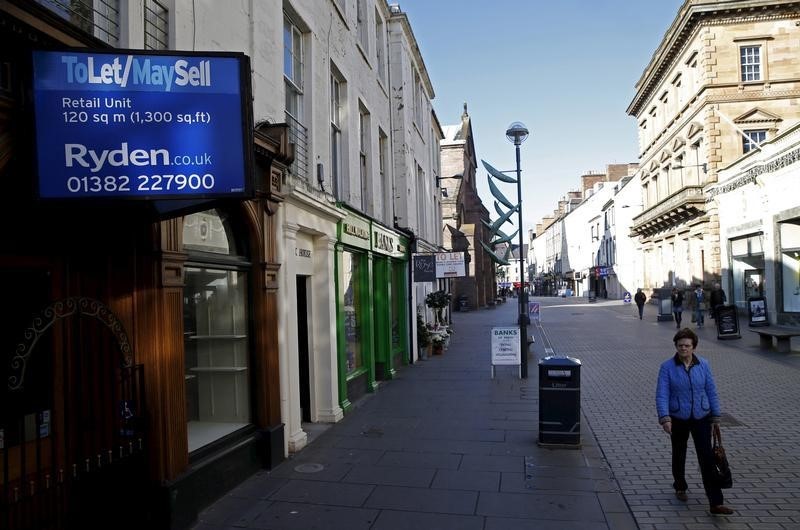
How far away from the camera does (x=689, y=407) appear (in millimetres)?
5848

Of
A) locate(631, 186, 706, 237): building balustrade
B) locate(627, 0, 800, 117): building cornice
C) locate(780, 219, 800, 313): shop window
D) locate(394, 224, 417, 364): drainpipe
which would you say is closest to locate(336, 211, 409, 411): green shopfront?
locate(394, 224, 417, 364): drainpipe

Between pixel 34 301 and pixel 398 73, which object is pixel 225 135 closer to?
pixel 34 301

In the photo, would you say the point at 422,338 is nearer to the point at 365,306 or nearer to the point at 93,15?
the point at 365,306

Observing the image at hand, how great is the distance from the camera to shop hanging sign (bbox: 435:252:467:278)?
18.9 metres

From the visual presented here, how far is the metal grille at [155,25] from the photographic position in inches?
234

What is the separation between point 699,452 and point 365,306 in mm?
8107

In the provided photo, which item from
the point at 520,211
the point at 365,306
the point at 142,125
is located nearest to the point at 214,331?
the point at 142,125

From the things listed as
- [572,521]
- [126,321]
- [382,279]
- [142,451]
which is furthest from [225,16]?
[382,279]

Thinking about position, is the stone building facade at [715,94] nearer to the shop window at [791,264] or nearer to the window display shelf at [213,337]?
the shop window at [791,264]

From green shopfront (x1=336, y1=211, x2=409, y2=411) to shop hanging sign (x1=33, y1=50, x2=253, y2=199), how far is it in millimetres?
6232

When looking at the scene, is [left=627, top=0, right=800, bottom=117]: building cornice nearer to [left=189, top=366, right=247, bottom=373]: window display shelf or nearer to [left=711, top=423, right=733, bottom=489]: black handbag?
[left=711, top=423, right=733, bottom=489]: black handbag

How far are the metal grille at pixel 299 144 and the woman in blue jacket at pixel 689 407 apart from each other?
576 cm

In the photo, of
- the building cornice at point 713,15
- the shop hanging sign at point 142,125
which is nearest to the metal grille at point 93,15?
the shop hanging sign at point 142,125

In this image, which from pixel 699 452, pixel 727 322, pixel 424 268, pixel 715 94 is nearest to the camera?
pixel 699 452
